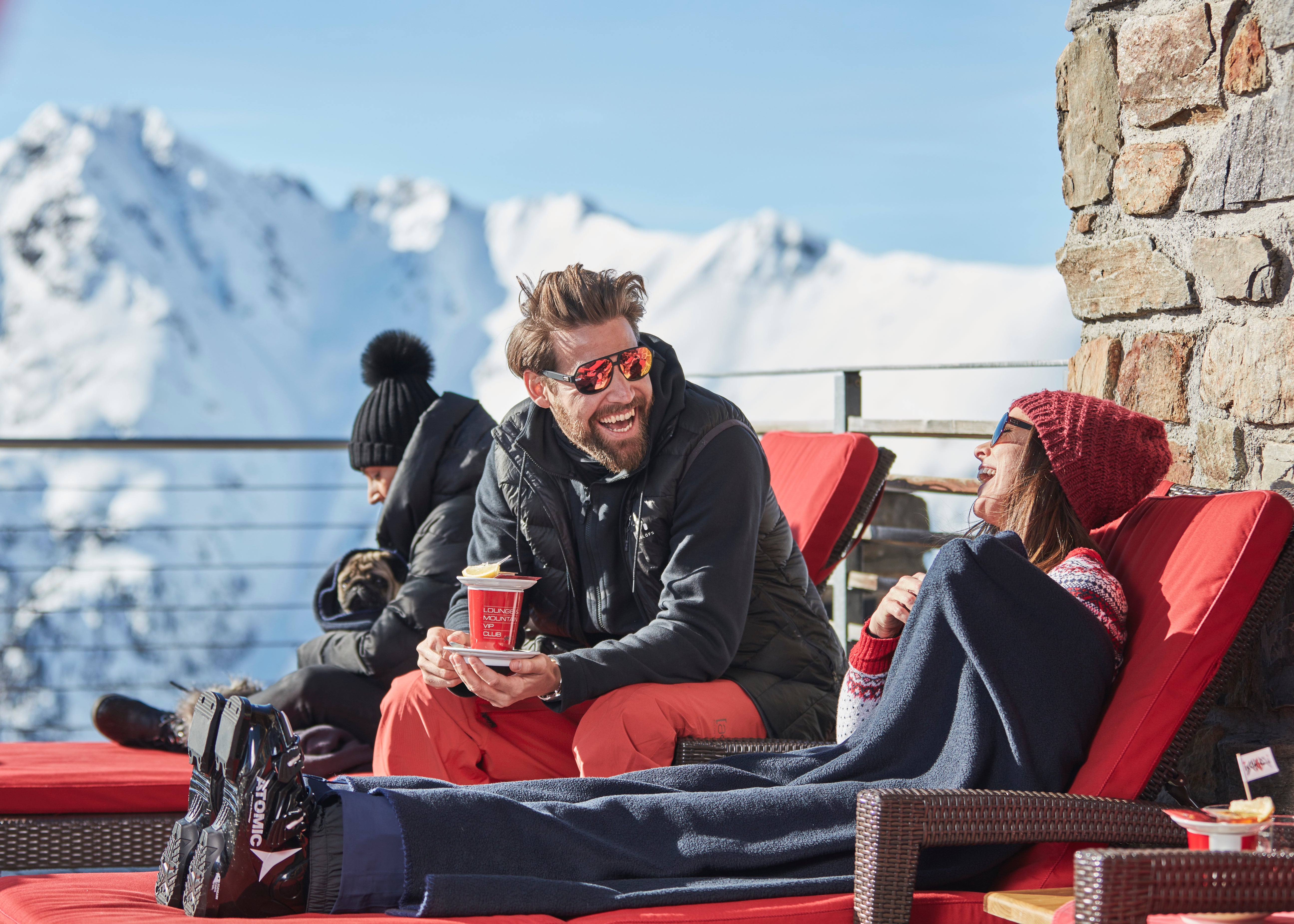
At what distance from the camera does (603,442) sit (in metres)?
2.53

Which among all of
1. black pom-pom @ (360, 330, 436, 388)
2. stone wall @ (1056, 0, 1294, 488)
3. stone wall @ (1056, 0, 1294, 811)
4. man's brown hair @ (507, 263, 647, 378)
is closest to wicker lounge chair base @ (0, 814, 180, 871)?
man's brown hair @ (507, 263, 647, 378)

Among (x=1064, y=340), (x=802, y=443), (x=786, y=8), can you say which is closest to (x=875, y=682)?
(x=802, y=443)

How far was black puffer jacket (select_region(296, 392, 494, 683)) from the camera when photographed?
299 centimetres

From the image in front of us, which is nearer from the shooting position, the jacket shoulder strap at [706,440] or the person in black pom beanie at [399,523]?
the jacket shoulder strap at [706,440]

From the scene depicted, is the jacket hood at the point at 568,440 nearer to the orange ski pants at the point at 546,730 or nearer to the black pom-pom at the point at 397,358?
the orange ski pants at the point at 546,730

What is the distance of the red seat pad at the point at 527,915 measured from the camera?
1.62 metres

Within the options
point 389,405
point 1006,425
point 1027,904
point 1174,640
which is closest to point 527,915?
point 1027,904

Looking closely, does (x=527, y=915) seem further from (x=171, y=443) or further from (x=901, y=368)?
(x=171, y=443)

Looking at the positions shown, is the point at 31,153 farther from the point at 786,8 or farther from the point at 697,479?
the point at 697,479

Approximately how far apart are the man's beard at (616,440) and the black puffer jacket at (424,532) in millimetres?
699

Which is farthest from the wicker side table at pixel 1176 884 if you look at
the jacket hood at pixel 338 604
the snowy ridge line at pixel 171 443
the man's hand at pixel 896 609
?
the snowy ridge line at pixel 171 443

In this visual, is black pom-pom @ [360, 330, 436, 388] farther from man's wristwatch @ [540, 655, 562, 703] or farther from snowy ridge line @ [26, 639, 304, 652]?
man's wristwatch @ [540, 655, 562, 703]

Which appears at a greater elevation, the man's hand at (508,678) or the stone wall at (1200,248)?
the stone wall at (1200,248)

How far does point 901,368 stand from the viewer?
13.5 ft
